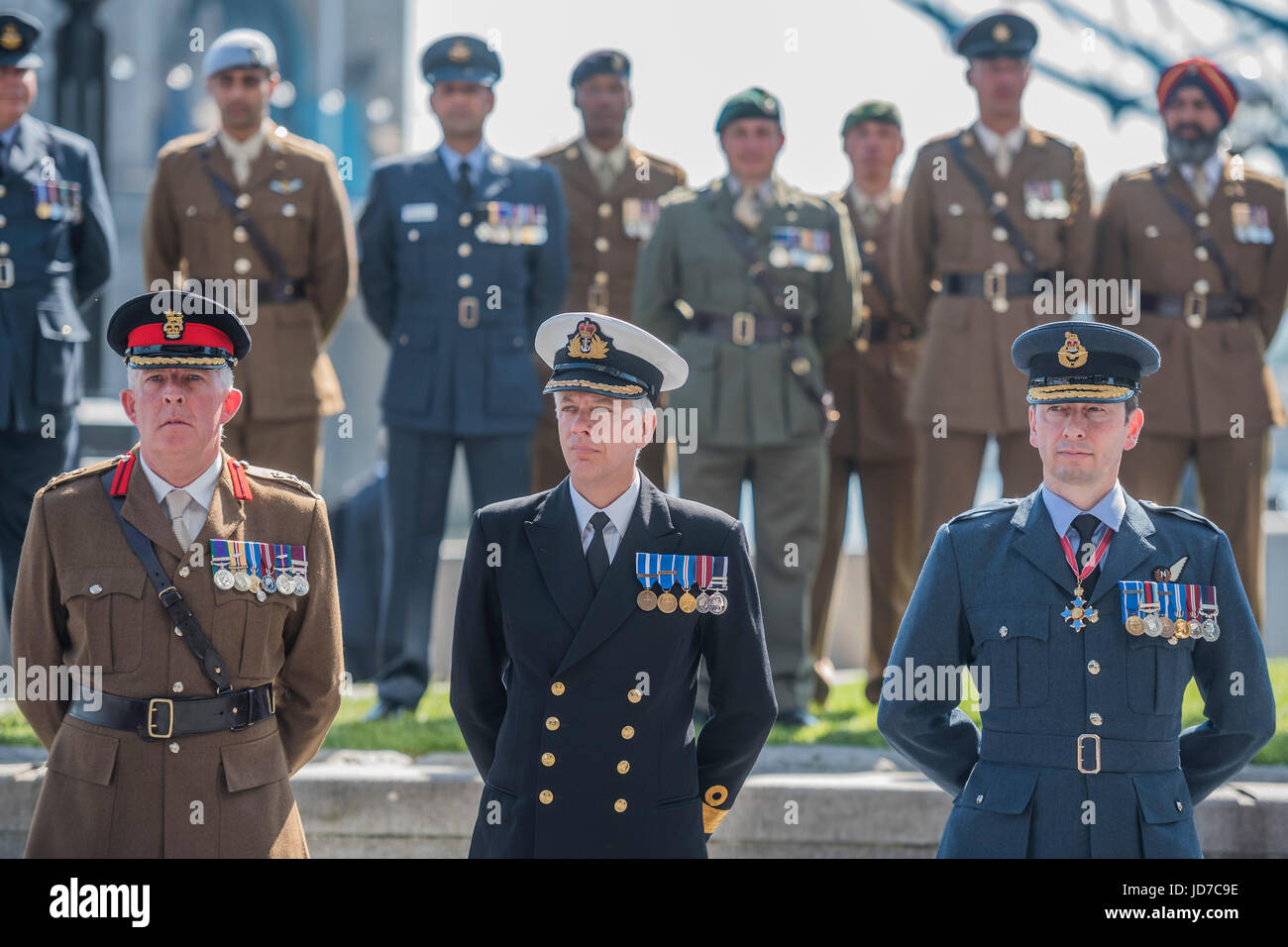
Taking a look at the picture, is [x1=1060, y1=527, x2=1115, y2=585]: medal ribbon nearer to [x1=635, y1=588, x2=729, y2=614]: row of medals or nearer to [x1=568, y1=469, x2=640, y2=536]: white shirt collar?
[x1=635, y1=588, x2=729, y2=614]: row of medals

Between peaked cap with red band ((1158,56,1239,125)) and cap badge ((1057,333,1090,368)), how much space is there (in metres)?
3.25

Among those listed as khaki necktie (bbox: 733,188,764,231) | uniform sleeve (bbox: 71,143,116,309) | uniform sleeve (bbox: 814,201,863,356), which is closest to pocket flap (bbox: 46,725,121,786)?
uniform sleeve (bbox: 71,143,116,309)

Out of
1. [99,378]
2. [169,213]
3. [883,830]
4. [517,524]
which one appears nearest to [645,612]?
[517,524]

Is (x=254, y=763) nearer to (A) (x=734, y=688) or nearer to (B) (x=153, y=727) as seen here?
(B) (x=153, y=727)

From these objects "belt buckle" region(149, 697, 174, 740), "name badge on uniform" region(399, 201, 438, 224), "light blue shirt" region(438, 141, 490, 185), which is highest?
"light blue shirt" region(438, 141, 490, 185)

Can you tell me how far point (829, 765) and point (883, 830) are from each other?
37 centimetres

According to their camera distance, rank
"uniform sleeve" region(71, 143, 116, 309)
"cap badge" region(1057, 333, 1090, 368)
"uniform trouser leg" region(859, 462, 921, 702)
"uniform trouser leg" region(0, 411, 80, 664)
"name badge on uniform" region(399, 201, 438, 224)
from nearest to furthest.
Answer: "cap badge" region(1057, 333, 1090, 368) < "uniform trouser leg" region(0, 411, 80, 664) < "uniform sleeve" region(71, 143, 116, 309) < "name badge on uniform" region(399, 201, 438, 224) < "uniform trouser leg" region(859, 462, 921, 702)

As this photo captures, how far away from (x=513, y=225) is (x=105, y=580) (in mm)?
3298

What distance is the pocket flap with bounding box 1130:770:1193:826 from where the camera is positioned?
3.54 meters

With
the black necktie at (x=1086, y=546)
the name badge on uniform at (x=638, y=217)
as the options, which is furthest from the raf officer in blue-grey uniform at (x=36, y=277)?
the black necktie at (x=1086, y=546)

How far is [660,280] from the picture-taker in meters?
6.55

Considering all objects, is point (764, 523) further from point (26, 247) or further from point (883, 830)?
point (26, 247)

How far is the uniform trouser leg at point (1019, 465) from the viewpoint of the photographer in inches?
257

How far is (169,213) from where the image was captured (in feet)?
21.7
